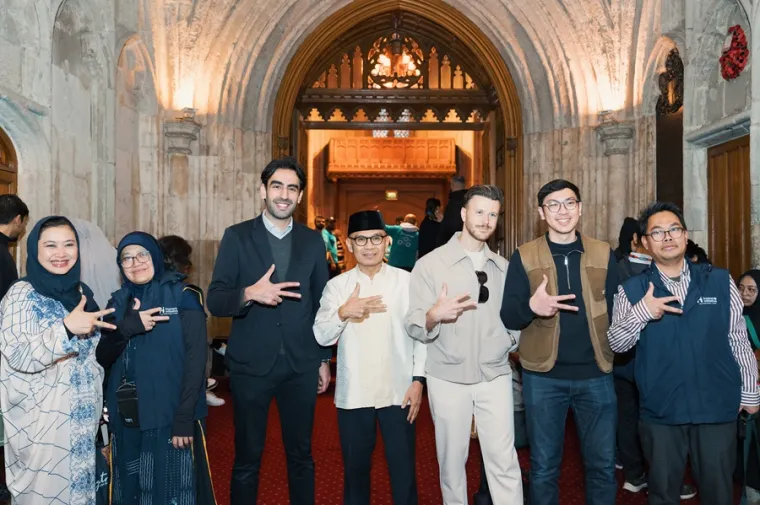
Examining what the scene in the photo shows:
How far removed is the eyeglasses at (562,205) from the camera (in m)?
2.68

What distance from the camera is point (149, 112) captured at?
682 centimetres

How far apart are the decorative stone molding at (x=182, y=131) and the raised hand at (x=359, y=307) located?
4869 mm

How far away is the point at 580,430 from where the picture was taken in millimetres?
2729

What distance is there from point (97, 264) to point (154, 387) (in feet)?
3.65

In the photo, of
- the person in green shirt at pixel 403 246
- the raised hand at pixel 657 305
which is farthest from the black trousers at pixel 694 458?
the person in green shirt at pixel 403 246

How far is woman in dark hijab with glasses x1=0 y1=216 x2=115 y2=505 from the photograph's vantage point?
2596 millimetres

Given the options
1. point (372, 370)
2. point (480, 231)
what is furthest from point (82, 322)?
point (480, 231)

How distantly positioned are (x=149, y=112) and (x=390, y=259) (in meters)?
2.98

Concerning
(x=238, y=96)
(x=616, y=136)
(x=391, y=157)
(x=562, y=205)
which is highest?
(x=391, y=157)

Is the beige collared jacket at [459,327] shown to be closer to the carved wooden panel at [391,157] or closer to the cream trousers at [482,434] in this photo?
the cream trousers at [482,434]

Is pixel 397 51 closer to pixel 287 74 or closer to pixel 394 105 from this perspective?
pixel 394 105

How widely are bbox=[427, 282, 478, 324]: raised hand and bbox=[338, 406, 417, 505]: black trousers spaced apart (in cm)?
50

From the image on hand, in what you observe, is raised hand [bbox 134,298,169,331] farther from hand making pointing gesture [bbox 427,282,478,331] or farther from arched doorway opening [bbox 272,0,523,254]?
arched doorway opening [bbox 272,0,523,254]

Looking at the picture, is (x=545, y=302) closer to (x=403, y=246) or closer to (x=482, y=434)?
(x=482, y=434)
